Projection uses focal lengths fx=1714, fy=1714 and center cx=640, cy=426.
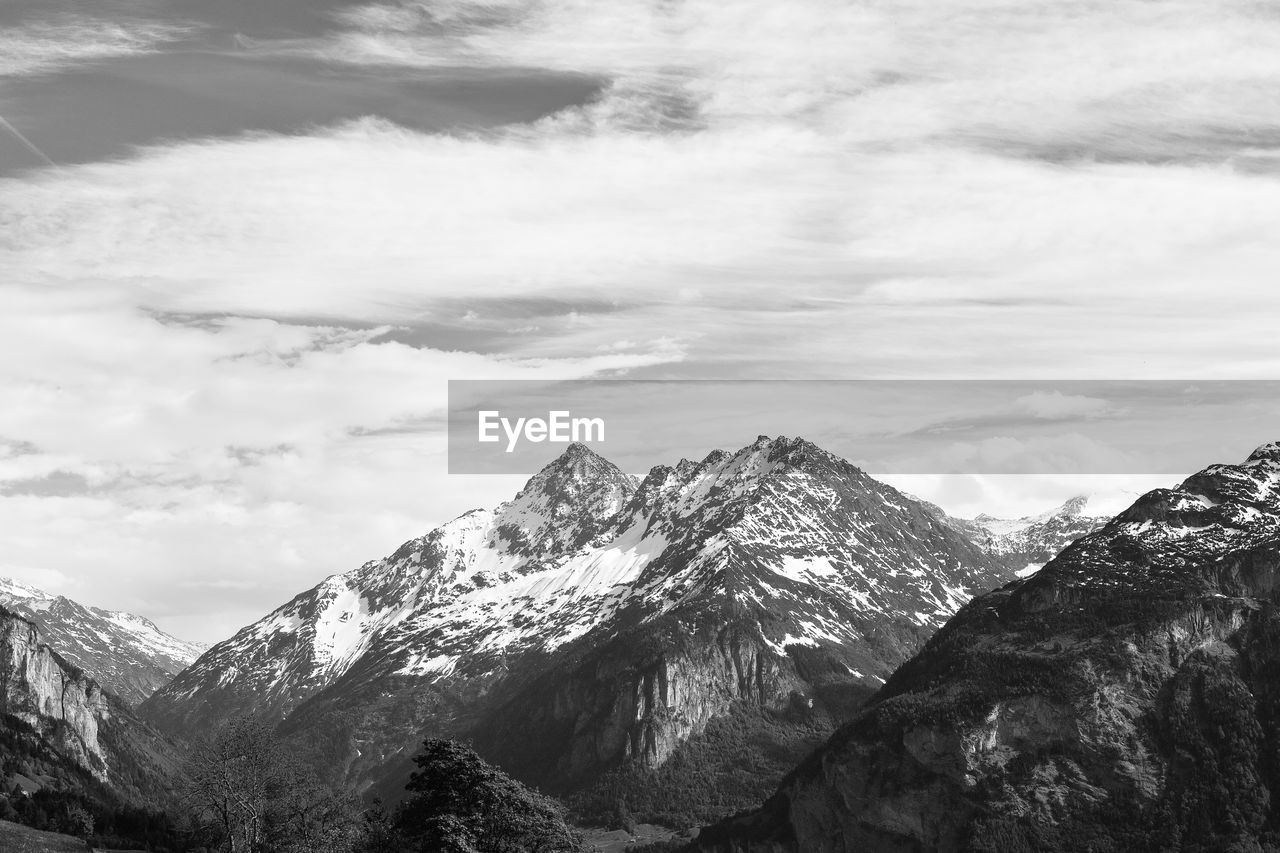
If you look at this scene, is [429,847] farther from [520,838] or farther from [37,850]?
[37,850]

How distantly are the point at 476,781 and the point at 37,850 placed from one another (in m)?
49.8

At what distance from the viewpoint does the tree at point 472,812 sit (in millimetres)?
186375

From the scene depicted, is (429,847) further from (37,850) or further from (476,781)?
(37,850)

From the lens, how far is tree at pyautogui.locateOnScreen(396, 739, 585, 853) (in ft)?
611

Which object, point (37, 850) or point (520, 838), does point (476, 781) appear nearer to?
point (520, 838)

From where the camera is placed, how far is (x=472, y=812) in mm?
188500

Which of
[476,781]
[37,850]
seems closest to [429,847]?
[476,781]

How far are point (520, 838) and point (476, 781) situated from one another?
8.16 m

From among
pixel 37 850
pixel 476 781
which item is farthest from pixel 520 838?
pixel 37 850

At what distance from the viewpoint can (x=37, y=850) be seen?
19175 cm

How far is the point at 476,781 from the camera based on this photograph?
628 ft

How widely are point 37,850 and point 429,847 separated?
148 ft

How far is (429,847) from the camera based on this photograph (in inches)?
7313
